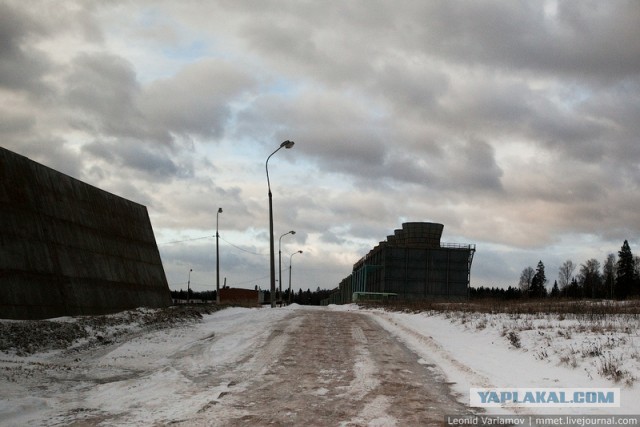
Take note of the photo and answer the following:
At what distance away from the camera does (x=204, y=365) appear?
955 centimetres

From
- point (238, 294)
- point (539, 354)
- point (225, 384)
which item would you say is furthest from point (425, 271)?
point (225, 384)

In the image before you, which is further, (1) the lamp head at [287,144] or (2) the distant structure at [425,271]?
(2) the distant structure at [425,271]

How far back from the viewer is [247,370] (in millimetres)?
9047

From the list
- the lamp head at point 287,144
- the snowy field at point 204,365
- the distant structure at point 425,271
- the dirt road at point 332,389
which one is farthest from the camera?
the distant structure at point 425,271

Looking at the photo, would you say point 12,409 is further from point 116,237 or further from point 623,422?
point 116,237

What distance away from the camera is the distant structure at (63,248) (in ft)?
52.9

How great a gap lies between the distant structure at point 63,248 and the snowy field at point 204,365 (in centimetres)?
330

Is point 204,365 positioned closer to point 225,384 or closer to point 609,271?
point 225,384

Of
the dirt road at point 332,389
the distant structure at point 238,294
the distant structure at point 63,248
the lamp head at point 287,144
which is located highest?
the lamp head at point 287,144

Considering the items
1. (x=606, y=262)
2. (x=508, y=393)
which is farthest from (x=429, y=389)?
(x=606, y=262)

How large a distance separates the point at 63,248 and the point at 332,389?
14.9 meters

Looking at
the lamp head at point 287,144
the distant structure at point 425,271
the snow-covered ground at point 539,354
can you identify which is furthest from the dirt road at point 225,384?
the distant structure at point 425,271

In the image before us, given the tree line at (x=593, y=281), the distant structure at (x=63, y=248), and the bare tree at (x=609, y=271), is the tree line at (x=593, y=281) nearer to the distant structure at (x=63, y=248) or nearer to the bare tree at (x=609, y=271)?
the bare tree at (x=609, y=271)

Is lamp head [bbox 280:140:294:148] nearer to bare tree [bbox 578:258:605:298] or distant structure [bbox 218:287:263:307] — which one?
distant structure [bbox 218:287:263:307]
